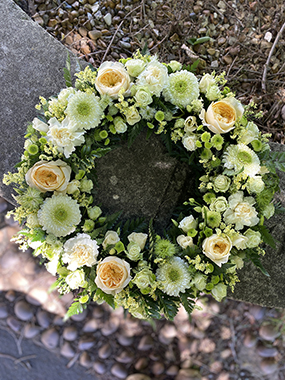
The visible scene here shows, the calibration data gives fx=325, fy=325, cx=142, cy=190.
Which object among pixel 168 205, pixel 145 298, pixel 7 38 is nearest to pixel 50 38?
pixel 7 38

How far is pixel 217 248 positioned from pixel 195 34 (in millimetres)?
1419

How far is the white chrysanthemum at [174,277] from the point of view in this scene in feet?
4.77

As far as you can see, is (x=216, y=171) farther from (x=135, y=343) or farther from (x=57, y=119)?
(x=135, y=343)

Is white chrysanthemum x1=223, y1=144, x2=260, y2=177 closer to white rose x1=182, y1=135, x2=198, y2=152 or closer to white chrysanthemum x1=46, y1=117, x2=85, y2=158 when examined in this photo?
white rose x1=182, y1=135, x2=198, y2=152

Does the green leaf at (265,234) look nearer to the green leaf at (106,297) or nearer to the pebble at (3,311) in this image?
the green leaf at (106,297)

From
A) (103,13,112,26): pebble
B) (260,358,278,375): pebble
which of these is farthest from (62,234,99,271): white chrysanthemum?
(260,358,278,375): pebble

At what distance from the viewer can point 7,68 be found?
1.75m

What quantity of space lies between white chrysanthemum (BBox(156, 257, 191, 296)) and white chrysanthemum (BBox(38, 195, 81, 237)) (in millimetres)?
459

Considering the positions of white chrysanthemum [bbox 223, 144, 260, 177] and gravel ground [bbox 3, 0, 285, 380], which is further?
gravel ground [bbox 3, 0, 285, 380]

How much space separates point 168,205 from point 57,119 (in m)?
0.72

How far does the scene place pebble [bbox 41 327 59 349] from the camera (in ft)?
7.27

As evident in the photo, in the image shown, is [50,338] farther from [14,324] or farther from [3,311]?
[3,311]

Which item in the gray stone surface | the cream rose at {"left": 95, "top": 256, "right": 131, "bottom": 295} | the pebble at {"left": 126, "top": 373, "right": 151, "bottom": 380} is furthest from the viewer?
the pebble at {"left": 126, "top": 373, "right": 151, "bottom": 380}

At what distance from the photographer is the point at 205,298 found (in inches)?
90.7
